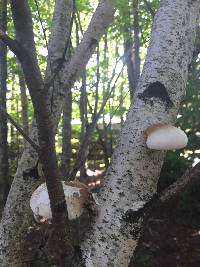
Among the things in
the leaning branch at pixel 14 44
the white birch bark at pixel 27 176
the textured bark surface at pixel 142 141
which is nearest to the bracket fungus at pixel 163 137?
the textured bark surface at pixel 142 141

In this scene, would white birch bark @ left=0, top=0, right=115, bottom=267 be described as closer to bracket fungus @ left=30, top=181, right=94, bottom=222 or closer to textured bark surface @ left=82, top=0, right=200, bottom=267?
bracket fungus @ left=30, top=181, right=94, bottom=222

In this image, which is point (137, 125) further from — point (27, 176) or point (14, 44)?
point (27, 176)

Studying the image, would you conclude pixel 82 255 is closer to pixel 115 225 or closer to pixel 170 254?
pixel 115 225

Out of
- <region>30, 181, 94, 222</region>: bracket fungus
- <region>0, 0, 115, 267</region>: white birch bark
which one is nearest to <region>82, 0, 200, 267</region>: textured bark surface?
<region>30, 181, 94, 222</region>: bracket fungus

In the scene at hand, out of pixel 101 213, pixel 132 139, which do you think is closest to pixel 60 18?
pixel 132 139

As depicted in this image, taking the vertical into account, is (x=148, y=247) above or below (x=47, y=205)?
below

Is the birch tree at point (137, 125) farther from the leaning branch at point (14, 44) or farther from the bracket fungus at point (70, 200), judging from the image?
the bracket fungus at point (70, 200)

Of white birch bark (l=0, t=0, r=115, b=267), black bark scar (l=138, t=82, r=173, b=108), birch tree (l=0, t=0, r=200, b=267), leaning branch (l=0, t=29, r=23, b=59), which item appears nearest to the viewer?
leaning branch (l=0, t=29, r=23, b=59)
